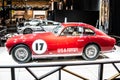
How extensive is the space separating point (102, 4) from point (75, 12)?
9.62 metres

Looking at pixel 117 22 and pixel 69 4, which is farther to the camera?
pixel 69 4

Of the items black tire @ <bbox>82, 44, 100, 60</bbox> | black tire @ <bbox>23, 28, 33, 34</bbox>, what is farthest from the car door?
black tire @ <bbox>23, 28, 33, 34</bbox>

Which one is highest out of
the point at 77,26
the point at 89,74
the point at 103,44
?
the point at 77,26

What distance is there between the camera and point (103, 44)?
32.4 feet

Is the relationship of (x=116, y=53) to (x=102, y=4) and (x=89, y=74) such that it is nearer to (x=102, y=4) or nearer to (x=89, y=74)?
(x=89, y=74)

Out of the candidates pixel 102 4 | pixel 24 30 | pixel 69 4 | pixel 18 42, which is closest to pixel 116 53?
pixel 18 42

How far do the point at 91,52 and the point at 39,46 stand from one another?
199cm

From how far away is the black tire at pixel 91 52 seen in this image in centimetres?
975

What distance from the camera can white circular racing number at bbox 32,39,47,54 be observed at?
924 centimetres

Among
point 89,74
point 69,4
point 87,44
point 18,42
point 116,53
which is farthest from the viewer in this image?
point 69,4

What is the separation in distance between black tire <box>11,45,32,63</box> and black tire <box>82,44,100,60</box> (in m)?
2.09

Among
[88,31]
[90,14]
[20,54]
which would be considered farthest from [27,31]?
[20,54]

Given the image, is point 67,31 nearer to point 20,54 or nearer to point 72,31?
point 72,31

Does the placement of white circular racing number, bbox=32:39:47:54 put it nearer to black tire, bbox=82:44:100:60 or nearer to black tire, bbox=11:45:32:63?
black tire, bbox=11:45:32:63
